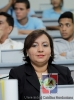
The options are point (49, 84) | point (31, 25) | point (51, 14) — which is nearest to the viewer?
point (49, 84)

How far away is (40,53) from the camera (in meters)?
0.90

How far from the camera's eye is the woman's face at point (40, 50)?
0.89 m

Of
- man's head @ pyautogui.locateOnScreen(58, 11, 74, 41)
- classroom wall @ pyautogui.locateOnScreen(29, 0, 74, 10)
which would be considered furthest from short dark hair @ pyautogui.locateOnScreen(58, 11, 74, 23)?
classroom wall @ pyautogui.locateOnScreen(29, 0, 74, 10)

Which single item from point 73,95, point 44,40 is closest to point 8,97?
point 73,95

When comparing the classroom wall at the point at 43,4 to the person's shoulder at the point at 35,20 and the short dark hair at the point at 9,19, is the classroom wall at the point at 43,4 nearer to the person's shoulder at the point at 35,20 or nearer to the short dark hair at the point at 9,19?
the person's shoulder at the point at 35,20

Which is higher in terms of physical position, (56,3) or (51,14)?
(56,3)

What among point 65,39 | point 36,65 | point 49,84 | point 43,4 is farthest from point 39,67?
point 43,4

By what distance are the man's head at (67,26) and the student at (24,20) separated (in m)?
0.21

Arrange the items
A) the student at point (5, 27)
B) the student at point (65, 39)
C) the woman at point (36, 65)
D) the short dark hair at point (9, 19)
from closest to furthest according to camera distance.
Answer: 1. the woman at point (36, 65)
2. the student at point (65, 39)
3. the student at point (5, 27)
4. the short dark hair at point (9, 19)

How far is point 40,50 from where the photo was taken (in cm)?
89

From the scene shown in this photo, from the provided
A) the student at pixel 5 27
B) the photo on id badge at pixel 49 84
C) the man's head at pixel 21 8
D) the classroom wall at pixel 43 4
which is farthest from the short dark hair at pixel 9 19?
the photo on id badge at pixel 49 84

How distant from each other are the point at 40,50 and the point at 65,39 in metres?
1.21

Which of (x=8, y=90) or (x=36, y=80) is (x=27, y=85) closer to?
(x=36, y=80)

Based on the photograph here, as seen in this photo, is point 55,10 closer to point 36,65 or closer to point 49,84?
point 36,65
